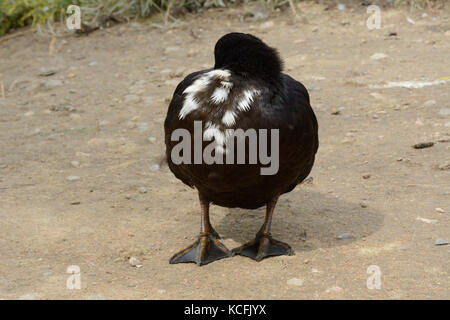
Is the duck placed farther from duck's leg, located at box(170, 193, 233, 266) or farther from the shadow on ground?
the shadow on ground

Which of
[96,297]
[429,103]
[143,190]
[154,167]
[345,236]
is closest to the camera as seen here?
[96,297]

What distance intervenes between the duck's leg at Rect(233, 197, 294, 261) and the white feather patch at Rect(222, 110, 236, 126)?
A: 69cm

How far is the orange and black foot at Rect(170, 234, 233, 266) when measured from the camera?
11.8 ft

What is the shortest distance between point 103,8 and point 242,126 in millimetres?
6205

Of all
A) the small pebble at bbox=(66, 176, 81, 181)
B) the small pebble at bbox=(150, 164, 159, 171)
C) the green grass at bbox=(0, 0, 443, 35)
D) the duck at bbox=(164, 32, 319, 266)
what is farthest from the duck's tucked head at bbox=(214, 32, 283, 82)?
the green grass at bbox=(0, 0, 443, 35)

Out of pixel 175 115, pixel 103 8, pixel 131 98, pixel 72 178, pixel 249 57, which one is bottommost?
pixel 131 98

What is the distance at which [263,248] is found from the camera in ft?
11.9

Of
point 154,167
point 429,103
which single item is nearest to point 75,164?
point 154,167

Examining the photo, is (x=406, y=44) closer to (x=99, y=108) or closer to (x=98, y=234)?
(x=99, y=108)

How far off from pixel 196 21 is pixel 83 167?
12.6 feet

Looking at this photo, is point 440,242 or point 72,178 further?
point 72,178

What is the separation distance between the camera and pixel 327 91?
6.25 m

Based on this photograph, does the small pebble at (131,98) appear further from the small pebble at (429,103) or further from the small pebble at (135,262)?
the small pebble at (135,262)

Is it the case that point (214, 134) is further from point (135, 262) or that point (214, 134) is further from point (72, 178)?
point (72, 178)
